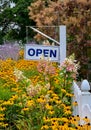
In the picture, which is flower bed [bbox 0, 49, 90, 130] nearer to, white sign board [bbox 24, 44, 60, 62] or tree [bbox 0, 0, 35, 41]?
white sign board [bbox 24, 44, 60, 62]

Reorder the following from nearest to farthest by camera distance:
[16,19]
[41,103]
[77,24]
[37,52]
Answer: [41,103]
[37,52]
[77,24]
[16,19]

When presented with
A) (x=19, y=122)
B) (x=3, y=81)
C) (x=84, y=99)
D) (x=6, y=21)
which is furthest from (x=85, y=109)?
(x=6, y=21)

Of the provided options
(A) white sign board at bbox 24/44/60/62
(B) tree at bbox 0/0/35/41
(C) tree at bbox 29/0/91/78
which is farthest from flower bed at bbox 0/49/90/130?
(B) tree at bbox 0/0/35/41

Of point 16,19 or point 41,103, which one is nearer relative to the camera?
point 41,103

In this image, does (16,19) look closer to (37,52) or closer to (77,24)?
(77,24)

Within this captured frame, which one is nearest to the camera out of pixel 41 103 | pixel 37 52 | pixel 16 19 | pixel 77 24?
pixel 41 103

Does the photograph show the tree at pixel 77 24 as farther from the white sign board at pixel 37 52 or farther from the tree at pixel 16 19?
the tree at pixel 16 19

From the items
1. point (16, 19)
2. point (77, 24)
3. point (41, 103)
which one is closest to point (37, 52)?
point (41, 103)

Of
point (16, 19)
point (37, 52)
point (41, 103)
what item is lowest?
point (16, 19)

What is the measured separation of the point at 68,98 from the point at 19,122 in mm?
1266

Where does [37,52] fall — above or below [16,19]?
above

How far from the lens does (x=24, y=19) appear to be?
101 feet

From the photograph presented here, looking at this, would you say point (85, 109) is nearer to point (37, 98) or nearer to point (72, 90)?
point (37, 98)

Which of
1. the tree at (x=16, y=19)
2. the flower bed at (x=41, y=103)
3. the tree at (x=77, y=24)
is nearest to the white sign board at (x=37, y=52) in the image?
the flower bed at (x=41, y=103)
